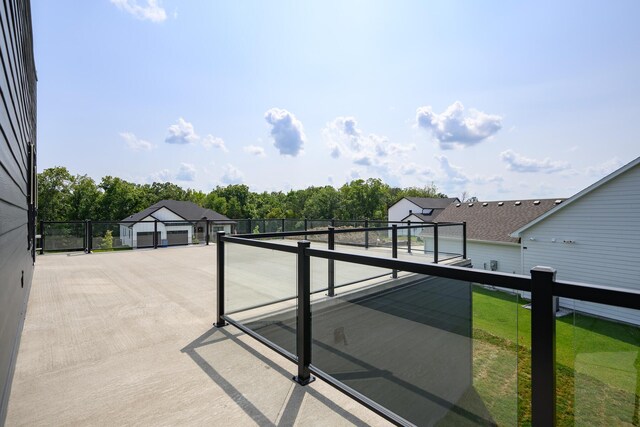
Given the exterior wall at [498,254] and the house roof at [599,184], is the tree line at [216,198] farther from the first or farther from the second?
the house roof at [599,184]

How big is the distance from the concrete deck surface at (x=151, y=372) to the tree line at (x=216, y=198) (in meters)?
42.8

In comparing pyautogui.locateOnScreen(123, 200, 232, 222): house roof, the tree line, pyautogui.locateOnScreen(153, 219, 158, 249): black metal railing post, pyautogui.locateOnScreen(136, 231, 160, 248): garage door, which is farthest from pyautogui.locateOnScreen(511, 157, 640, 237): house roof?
the tree line

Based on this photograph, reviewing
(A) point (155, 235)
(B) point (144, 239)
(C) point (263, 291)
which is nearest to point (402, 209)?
(A) point (155, 235)

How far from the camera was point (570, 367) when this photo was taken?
3.89 ft

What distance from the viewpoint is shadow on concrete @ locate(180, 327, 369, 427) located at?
1904mm

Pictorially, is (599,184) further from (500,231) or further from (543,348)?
(543,348)

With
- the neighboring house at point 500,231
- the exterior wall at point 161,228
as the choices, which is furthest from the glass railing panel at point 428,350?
the neighboring house at point 500,231

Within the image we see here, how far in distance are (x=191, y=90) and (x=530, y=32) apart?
41.3ft

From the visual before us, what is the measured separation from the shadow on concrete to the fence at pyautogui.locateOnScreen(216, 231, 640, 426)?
0.11m

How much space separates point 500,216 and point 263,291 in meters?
19.7

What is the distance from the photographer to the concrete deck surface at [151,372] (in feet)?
6.37

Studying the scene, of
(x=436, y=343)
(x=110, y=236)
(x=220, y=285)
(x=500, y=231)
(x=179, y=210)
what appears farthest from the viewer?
(x=179, y=210)

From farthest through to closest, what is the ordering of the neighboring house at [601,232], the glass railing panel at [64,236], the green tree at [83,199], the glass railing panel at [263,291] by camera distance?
the green tree at [83,199]
the neighboring house at [601,232]
the glass railing panel at [64,236]
the glass railing panel at [263,291]

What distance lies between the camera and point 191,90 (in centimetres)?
1233
